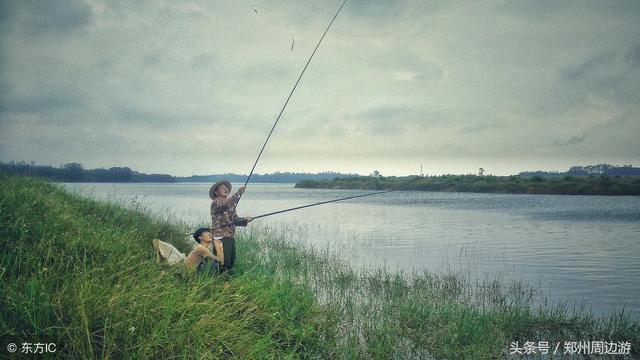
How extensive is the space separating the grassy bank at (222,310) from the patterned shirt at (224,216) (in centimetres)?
104

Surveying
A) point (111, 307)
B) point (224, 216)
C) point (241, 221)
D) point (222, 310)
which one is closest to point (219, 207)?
point (224, 216)

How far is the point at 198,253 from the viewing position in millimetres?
7586

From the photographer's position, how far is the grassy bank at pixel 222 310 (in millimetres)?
4109

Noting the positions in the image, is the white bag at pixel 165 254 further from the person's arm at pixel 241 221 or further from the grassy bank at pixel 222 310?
the person's arm at pixel 241 221

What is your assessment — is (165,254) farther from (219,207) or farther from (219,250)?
(219,207)

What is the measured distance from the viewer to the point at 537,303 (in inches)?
391

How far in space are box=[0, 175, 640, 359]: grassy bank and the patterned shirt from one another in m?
1.04

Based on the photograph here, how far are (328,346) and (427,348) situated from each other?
1.73 meters

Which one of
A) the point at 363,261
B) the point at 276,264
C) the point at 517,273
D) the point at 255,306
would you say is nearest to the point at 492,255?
the point at 517,273

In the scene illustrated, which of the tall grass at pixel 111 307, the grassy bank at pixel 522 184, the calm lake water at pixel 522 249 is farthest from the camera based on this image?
the grassy bank at pixel 522 184

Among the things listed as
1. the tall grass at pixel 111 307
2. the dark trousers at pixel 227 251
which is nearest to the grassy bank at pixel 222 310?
the tall grass at pixel 111 307

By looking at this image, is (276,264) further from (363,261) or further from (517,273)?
(517,273)

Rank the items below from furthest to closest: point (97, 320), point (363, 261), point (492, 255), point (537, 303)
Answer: point (492, 255)
point (363, 261)
point (537, 303)
point (97, 320)

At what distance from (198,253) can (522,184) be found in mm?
74674
